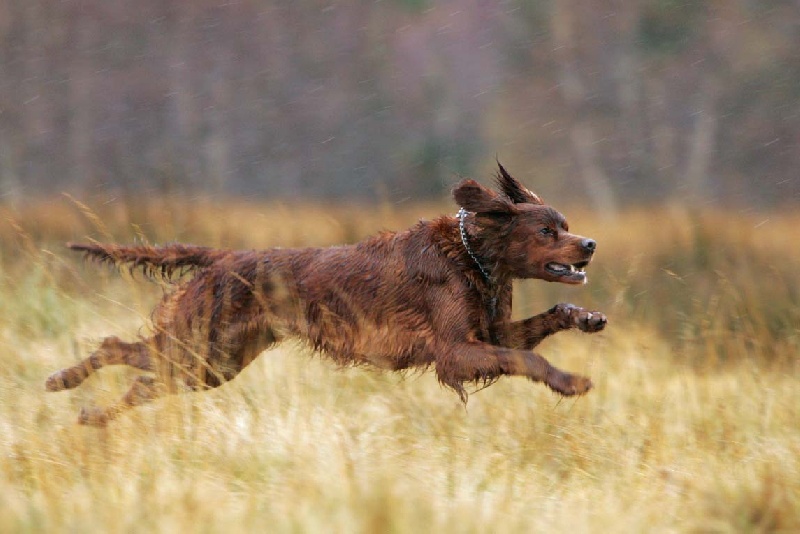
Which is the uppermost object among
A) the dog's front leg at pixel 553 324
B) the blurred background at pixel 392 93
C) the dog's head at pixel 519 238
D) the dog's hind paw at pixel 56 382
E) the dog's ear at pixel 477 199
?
the blurred background at pixel 392 93

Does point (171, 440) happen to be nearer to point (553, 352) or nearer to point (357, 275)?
point (357, 275)

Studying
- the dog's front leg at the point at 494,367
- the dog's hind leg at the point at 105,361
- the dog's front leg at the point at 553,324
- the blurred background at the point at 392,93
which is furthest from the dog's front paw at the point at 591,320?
the blurred background at the point at 392,93

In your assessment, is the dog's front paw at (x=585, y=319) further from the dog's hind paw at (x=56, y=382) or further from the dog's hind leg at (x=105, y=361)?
the dog's hind paw at (x=56, y=382)

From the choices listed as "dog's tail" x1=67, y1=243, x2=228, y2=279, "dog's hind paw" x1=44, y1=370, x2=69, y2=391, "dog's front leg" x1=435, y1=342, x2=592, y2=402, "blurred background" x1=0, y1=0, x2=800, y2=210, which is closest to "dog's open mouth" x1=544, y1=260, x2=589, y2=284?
"dog's front leg" x1=435, y1=342, x2=592, y2=402

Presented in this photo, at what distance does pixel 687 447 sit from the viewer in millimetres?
4234

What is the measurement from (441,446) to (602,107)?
9.06m

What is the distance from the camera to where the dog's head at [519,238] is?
4.27 meters

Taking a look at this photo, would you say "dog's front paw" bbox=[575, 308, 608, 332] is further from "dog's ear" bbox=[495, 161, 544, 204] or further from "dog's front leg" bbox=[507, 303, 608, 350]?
"dog's ear" bbox=[495, 161, 544, 204]

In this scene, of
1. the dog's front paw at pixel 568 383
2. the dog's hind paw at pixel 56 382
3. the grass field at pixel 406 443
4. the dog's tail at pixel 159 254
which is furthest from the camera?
the dog's tail at pixel 159 254

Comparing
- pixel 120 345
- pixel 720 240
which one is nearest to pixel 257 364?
pixel 120 345

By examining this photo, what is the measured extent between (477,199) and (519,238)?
246 millimetres

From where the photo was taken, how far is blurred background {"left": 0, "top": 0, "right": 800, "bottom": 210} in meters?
11.4

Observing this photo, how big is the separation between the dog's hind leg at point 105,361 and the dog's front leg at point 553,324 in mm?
1674

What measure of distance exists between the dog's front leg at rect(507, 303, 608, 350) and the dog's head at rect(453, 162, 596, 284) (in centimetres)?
14
